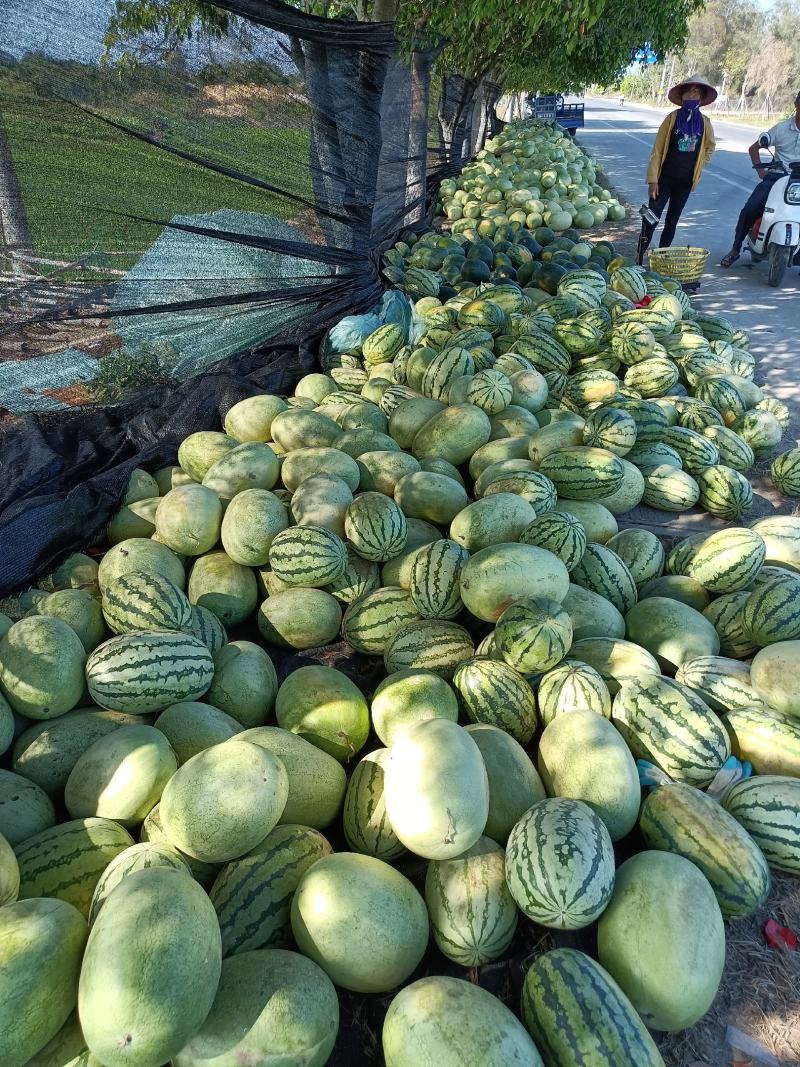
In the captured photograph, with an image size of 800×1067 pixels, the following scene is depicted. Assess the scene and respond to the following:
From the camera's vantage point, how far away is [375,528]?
2.87m

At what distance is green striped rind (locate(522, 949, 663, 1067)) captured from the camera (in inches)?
57.0

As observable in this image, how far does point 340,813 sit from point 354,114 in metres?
5.01

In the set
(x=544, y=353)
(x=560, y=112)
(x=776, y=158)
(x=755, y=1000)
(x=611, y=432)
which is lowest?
(x=755, y=1000)

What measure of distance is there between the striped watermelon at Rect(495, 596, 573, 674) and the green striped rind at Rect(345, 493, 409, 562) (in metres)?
0.68

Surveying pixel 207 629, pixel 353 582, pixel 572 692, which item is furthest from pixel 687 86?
pixel 207 629

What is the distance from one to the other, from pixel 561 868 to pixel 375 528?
1.54m

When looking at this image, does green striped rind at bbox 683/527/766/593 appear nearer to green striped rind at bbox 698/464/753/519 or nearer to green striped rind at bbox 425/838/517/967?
green striped rind at bbox 698/464/753/519

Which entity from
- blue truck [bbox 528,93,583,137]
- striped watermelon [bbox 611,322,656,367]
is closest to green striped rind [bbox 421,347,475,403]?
striped watermelon [bbox 611,322,656,367]

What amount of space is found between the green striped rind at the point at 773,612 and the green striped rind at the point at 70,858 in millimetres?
2330

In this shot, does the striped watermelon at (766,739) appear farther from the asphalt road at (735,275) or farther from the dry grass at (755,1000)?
the asphalt road at (735,275)

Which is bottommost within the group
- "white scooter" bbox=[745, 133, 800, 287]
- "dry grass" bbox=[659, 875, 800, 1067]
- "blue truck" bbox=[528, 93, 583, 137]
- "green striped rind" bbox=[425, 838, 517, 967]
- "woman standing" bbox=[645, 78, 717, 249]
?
"dry grass" bbox=[659, 875, 800, 1067]

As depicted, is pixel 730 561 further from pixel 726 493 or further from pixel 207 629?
pixel 207 629

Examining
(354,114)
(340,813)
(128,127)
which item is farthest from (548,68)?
(340,813)

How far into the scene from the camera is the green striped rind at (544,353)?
4.76m
